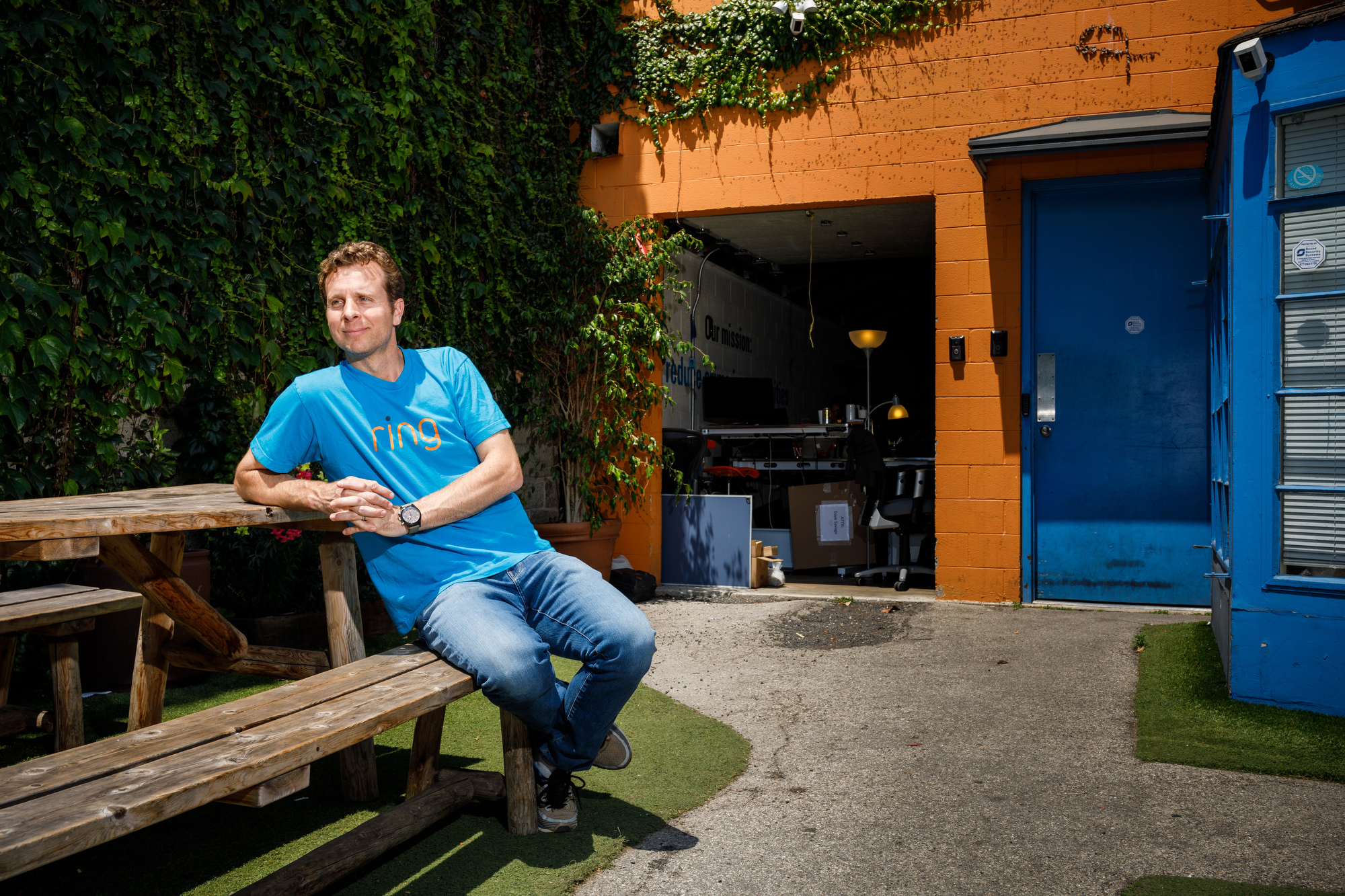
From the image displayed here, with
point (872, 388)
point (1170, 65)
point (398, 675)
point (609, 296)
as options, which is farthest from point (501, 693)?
Result: point (872, 388)

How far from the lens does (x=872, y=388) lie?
52.2 feet

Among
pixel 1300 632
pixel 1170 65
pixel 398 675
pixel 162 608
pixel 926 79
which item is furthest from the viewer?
pixel 926 79

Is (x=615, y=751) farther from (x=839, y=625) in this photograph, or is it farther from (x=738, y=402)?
(x=738, y=402)

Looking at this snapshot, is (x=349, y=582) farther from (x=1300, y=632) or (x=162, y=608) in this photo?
(x=1300, y=632)

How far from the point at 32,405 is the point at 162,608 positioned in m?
1.39

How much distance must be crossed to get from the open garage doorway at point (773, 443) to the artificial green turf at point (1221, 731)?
292 cm

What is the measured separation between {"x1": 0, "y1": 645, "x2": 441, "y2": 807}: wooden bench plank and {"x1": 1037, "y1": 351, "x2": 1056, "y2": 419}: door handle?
4.33 m

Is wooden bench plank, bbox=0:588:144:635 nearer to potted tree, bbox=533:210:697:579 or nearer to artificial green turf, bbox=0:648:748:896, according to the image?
artificial green turf, bbox=0:648:748:896

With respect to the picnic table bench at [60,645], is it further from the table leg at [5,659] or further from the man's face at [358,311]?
the man's face at [358,311]

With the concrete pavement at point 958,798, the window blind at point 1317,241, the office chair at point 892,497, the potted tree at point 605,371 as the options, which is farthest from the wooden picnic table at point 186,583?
the office chair at point 892,497

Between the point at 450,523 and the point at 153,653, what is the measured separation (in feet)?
2.64

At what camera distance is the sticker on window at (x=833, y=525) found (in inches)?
287

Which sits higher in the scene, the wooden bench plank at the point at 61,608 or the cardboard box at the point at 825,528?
the wooden bench plank at the point at 61,608

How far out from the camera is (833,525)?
287 inches
